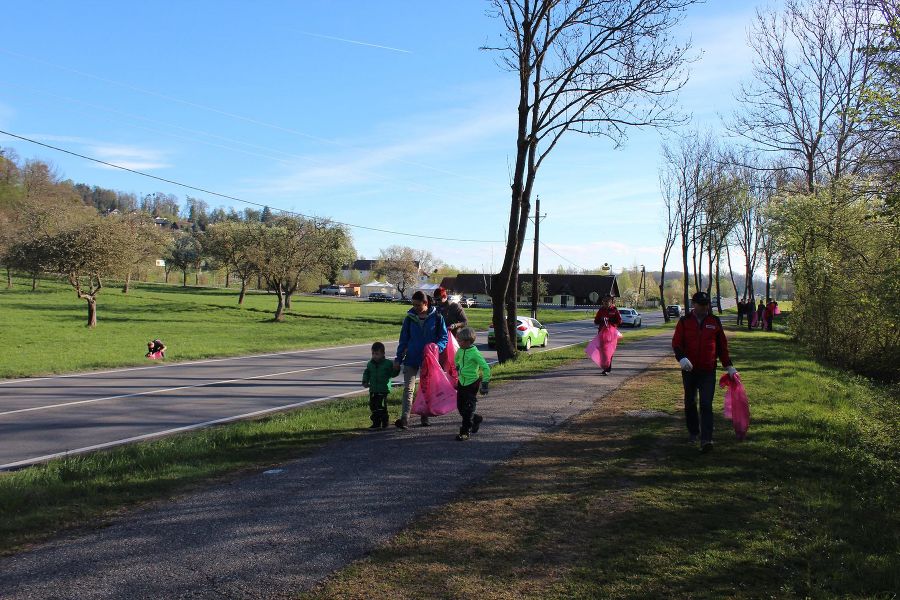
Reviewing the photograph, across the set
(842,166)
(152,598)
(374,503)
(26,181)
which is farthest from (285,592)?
(26,181)

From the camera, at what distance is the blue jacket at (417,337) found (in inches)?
337

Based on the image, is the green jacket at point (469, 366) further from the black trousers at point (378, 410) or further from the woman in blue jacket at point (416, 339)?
the black trousers at point (378, 410)

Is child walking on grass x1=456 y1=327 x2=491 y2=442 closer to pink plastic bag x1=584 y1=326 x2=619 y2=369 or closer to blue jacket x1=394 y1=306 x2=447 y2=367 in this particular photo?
blue jacket x1=394 y1=306 x2=447 y2=367

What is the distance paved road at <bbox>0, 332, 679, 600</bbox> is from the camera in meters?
3.81

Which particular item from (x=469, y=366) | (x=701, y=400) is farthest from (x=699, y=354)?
(x=469, y=366)

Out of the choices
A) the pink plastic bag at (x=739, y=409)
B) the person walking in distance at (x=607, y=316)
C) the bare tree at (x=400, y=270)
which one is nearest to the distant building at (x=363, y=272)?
the bare tree at (x=400, y=270)

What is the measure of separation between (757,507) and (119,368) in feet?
58.9

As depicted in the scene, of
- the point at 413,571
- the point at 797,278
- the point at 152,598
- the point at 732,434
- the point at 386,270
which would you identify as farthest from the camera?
the point at 386,270

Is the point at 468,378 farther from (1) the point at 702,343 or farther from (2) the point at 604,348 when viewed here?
(2) the point at 604,348

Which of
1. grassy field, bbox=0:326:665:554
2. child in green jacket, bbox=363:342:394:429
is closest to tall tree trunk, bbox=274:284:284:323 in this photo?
grassy field, bbox=0:326:665:554

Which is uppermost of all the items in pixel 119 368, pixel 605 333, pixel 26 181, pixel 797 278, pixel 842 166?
pixel 26 181

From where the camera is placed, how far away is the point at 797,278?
77.1 ft

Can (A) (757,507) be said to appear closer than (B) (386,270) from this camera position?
Yes

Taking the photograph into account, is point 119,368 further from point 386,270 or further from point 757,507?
point 386,270
